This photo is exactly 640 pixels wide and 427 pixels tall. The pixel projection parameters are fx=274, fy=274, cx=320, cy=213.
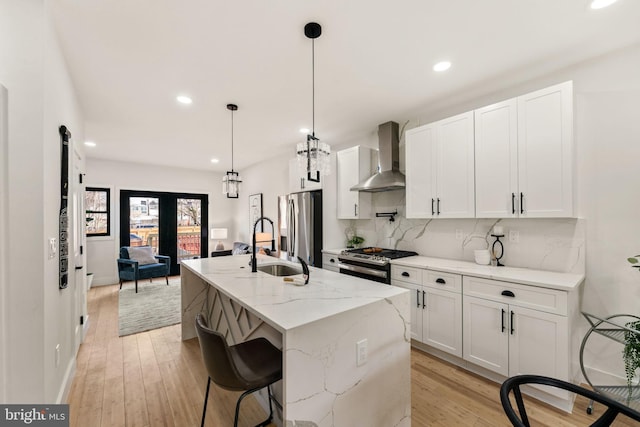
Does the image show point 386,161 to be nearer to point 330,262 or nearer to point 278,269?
point 330,262

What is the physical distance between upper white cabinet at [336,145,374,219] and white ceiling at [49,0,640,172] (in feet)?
1.89

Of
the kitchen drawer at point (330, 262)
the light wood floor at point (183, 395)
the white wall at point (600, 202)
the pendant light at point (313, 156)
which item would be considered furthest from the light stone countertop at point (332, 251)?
the white wall at point (600, 202)

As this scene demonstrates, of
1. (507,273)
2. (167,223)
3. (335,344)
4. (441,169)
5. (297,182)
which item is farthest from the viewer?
(167,223)

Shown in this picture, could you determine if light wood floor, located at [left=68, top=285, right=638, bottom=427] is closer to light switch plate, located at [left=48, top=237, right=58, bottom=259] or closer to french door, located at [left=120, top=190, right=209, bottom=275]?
light switch plate, located at [left=48, top=237, right=58, bottom=259]

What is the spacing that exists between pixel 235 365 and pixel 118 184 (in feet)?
20.1

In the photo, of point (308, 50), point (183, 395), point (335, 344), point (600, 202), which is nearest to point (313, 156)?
point (308, 50)

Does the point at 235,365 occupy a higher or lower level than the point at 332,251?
lower

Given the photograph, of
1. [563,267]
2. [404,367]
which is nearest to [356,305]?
[404,367]

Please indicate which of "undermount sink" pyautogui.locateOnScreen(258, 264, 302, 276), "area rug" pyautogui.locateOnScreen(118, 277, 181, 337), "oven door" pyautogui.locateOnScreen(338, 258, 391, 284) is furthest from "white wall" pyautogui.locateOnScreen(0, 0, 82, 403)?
"oven door" pyautogui.locateOnScreen(338, 258, 391, 284)

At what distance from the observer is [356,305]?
1490 millimetres

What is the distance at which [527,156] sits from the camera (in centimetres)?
233

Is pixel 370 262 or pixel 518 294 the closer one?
pixel 518 294

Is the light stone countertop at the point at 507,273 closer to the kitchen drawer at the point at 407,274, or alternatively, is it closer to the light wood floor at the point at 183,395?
the kitchen drawer at the point at 407,274

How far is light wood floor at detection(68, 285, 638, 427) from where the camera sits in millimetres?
1890
